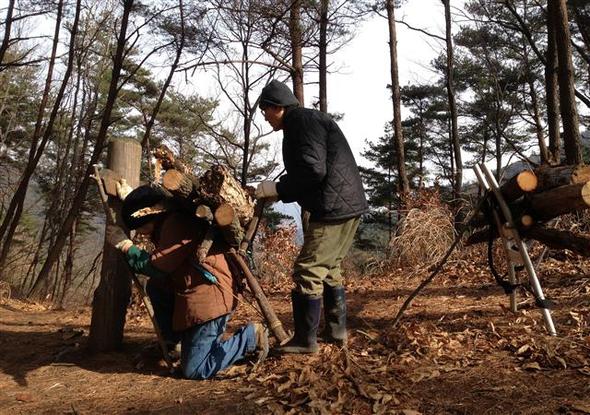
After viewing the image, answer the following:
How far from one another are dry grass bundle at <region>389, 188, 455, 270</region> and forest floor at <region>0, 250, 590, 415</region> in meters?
3.64

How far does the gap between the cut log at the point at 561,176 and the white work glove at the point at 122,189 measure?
298 cm

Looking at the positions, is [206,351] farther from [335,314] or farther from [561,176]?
[561,176]

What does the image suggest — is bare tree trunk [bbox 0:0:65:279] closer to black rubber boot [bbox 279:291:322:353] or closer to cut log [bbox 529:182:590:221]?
black rubber boot [bbox 279:291:322:353]

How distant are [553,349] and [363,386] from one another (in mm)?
1278

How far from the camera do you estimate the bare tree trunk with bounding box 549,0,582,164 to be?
740 centimetres

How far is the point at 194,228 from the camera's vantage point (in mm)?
3527

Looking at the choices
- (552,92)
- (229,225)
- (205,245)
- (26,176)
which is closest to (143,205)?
(205,245)

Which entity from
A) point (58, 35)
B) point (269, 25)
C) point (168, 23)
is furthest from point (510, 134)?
point (58, 35)

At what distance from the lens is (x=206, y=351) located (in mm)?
3479

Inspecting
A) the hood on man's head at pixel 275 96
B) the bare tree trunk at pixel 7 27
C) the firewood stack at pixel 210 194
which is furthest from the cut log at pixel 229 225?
the bare tree trunk at pixel 7 27

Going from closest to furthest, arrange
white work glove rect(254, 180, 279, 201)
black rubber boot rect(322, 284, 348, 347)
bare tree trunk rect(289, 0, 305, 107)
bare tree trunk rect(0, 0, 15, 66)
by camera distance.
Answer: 1. white work glove rect(254, 180, 279, 201)
2. black rubber boot rect(322, 284, 348, 347)
3. bare tree trunk rect(0, 0, 15, 66)
4. bare tree trunk rect(289, 0, 305, 107)

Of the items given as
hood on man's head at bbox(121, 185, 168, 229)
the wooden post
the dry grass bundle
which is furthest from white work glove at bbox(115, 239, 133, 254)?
the dry grass bundle

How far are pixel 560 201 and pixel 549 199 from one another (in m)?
0.08

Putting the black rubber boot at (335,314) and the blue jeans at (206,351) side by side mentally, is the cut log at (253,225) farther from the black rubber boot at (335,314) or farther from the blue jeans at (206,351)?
the black rubber boot at (335,314)
